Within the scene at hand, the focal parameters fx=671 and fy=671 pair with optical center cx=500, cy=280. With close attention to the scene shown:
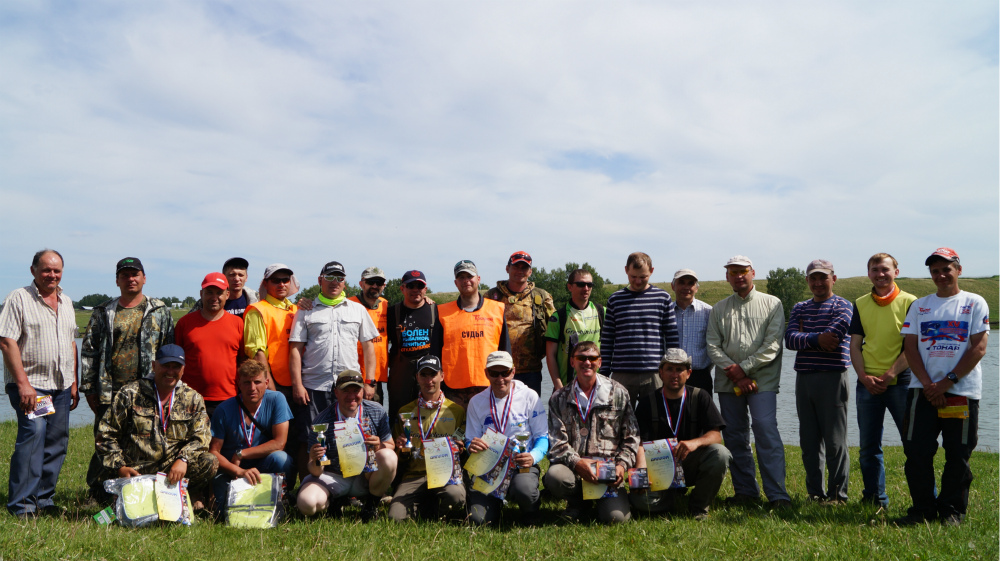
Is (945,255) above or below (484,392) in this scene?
above

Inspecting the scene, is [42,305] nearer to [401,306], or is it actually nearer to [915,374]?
[401,306]

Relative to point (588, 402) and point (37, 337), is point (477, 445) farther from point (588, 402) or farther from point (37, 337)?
point (37, 337)

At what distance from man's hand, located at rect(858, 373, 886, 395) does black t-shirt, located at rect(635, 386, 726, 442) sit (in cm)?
160

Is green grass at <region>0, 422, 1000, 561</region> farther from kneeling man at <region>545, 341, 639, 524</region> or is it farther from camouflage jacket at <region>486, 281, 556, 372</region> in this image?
camouflage jacket at <region>486, 281, 556, 372</region>

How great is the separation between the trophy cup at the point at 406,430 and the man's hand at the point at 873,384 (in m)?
4.79

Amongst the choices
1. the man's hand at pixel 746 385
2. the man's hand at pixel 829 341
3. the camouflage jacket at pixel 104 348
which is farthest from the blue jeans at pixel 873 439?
the camouflage jacket at pixel 104 348

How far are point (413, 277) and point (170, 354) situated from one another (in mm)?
2753

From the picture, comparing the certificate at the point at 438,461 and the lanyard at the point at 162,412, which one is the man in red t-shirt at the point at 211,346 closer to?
the lanyard at the point at 162,412

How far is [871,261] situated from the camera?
283 inches

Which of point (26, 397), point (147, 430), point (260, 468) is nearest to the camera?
point (26, 397)

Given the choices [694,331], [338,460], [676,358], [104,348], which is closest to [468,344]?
[338,460]

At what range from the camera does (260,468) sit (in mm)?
7031

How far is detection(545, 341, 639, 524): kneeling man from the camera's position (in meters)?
6.57

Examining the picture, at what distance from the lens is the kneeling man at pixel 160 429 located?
6617 millimetres
